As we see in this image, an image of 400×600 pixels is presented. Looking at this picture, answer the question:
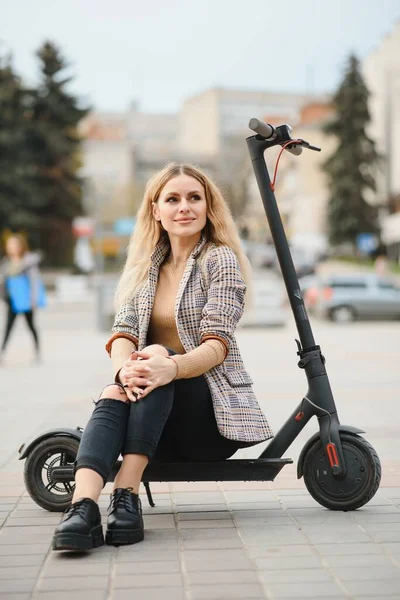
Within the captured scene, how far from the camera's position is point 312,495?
171 inches

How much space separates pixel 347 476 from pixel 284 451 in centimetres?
29

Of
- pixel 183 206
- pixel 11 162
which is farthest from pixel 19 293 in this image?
pixel 11 162

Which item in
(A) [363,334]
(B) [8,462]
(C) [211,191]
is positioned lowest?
(A) [363,334]

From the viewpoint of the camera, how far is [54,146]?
54.6 m

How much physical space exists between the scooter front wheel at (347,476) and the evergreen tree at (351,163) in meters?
55.0

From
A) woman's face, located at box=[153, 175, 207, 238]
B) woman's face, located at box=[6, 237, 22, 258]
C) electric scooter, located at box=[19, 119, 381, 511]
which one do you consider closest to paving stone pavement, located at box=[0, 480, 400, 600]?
electric scooter, located at box=[19, 119, 381, 511]

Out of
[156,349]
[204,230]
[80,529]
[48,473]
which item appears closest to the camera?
[80,529]

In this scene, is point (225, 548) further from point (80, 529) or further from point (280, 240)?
point (280, 240)

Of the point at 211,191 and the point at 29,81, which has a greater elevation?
the point at 29,81

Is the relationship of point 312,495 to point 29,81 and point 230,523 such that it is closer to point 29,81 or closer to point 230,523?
point 230,523

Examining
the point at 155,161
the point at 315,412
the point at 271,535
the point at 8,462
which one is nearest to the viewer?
the point at 271,535

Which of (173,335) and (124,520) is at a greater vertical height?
(173,335)

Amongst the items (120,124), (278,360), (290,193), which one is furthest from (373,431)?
(120,124)

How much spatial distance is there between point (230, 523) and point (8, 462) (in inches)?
86.6
